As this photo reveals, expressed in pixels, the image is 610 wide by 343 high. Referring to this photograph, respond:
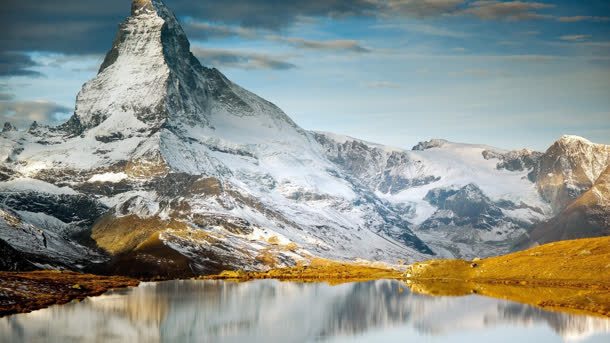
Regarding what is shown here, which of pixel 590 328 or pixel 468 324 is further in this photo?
Result: pixel 468 324

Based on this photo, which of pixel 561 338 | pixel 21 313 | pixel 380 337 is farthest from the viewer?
pixel 21 313

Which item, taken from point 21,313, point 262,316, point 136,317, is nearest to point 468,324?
point 262,316

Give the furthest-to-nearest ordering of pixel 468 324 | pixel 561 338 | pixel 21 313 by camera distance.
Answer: pixel 21 313 → pixel 468 324 → pixel 561 338

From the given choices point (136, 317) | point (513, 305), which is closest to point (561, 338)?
point (513, 305)

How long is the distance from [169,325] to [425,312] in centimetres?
5505

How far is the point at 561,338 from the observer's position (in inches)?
5748

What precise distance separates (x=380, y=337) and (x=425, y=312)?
121 ft

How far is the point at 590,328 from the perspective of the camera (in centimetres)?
15000

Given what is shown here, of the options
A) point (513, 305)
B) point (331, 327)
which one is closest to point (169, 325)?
point (331, 327)

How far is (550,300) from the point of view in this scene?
193875 millimetres

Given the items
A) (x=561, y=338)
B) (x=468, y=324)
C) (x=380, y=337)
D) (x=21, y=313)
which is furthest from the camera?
(x=21, y=313)

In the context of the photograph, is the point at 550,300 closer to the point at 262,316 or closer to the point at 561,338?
the point at 561,338

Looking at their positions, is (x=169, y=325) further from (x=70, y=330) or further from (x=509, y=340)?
(x=509, y=340)

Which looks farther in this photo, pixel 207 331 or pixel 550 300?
pixel 550 300
